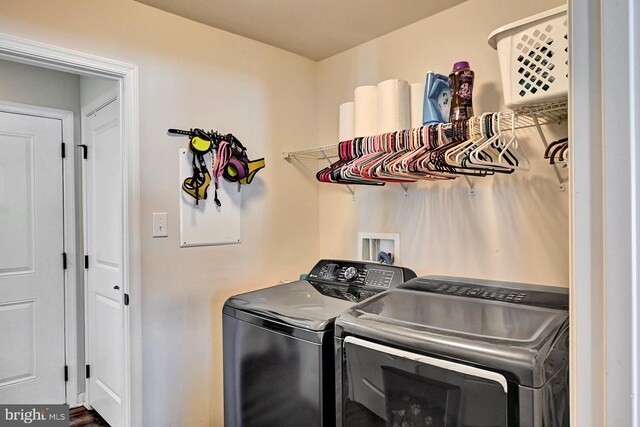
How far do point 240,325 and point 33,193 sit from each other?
5.98 feet

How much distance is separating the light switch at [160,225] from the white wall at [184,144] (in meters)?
0.03

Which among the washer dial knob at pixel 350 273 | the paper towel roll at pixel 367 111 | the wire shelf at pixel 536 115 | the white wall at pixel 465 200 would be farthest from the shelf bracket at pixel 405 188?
the wire shelf at pixel 536 115

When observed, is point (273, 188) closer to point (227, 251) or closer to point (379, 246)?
point (227, 251)

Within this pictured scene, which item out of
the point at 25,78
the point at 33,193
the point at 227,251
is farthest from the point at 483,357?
the point at 25,78

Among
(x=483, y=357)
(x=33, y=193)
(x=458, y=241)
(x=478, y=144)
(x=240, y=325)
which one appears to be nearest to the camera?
(x=483, y=357)

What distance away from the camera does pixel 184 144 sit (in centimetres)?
206

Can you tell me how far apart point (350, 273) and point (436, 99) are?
92 cm

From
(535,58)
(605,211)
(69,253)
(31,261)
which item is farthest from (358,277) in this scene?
(31,261)

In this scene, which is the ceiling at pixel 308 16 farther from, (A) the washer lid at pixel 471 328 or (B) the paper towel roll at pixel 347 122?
(A) the washer lid at pixel 471 328

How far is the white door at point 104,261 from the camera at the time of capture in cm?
236

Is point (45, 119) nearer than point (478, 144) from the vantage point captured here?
No

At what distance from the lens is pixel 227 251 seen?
87.7 inches

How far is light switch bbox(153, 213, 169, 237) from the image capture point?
1956mm

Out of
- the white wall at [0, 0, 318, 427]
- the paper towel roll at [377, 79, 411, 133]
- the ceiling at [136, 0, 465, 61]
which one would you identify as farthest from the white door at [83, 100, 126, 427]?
the paper towel roll at [377, 79, 411, 133]
